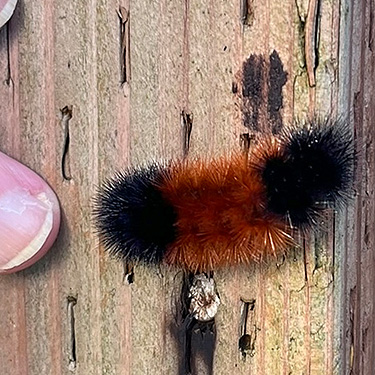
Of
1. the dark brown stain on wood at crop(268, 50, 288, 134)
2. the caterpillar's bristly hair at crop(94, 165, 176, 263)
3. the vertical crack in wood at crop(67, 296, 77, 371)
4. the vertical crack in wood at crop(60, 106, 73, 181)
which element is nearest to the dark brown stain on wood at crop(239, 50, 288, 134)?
→ the dark brown stain on wood at crop(268, 50, 288, 134)

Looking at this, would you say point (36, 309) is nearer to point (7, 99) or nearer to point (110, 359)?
point (110, 359)

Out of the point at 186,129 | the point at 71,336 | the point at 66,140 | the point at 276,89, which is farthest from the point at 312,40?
the point at 71,336

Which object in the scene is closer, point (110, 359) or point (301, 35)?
point (301, 35)

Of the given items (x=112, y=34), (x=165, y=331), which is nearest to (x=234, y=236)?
(x=165, y=331)

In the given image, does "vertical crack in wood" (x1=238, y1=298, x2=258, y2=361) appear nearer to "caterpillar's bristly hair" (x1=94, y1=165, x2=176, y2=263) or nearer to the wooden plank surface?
the wooden plank surface

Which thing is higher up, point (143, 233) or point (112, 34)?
point (112, 34)

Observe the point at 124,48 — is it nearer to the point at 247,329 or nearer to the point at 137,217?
the point at 137,217
